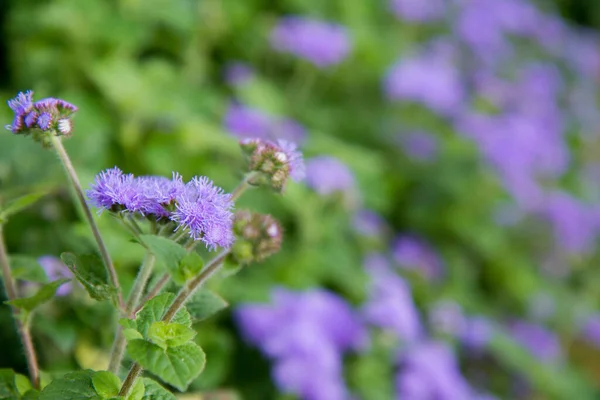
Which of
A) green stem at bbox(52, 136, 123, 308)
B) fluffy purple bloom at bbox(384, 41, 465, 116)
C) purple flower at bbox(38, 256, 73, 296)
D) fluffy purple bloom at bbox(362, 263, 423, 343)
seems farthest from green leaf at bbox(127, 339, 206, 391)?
fluffy purple bloom at bbox(384, 41, 465, 116)

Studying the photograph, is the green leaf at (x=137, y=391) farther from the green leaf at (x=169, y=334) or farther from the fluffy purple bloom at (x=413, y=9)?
the fluffy purple bloom at (x=413, y=9)

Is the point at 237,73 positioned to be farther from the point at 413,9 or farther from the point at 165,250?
the point at 165,250

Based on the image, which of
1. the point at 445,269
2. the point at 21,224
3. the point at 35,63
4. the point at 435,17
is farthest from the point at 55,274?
the point at 435,17

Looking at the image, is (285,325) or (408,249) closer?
(285,325)

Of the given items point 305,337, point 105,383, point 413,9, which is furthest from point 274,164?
point 413,9

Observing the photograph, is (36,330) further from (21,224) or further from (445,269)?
(445,269)

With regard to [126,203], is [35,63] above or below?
above

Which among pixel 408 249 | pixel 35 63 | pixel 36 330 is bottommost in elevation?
pixel 36 330

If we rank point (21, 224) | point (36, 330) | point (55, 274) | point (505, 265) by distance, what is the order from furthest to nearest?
1. point (505, 265)
2. point (21, 224)
3. point (36, 330)
4. point (55, 274)
